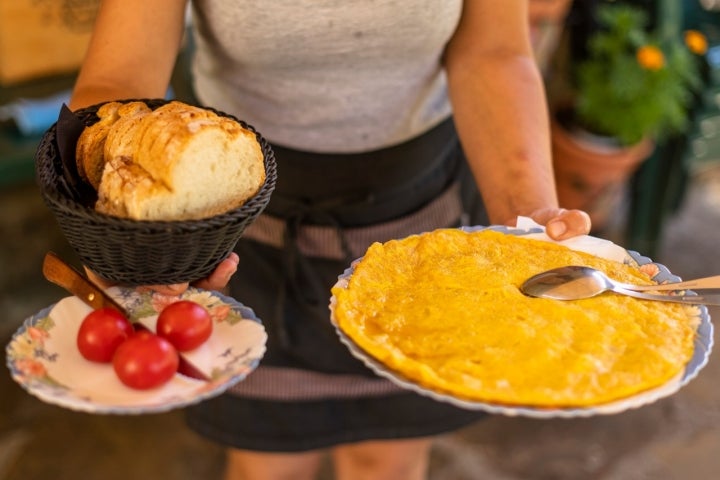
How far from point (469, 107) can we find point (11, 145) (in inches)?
77.9

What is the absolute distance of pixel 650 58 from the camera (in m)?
3.44

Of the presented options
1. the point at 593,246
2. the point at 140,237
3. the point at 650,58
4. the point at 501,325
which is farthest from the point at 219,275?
the point at 650,58

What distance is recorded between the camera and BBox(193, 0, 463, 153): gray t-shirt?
5.29 ft

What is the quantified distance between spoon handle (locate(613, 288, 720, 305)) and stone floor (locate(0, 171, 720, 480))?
1.67 meters

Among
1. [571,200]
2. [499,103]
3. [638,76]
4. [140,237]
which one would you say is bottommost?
[571,200]

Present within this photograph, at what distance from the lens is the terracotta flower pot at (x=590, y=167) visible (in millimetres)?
3635

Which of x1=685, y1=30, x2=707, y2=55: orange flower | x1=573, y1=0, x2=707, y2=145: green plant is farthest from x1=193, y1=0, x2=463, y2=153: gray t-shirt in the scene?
x1=685, y1=30, x2=707, y2=55: orange flower

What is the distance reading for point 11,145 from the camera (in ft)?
9.92

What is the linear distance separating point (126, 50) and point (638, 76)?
260cm

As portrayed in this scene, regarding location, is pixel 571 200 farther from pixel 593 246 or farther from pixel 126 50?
pixel 126 50

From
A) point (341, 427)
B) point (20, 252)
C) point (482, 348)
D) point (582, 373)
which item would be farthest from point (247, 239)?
point (20, 252)

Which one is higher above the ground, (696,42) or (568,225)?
(568,225)

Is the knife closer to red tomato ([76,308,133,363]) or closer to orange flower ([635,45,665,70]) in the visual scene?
red tomato ([76,308,133,363])

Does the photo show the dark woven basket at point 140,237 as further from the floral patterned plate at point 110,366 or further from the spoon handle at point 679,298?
the spoon handle at point 679,298
